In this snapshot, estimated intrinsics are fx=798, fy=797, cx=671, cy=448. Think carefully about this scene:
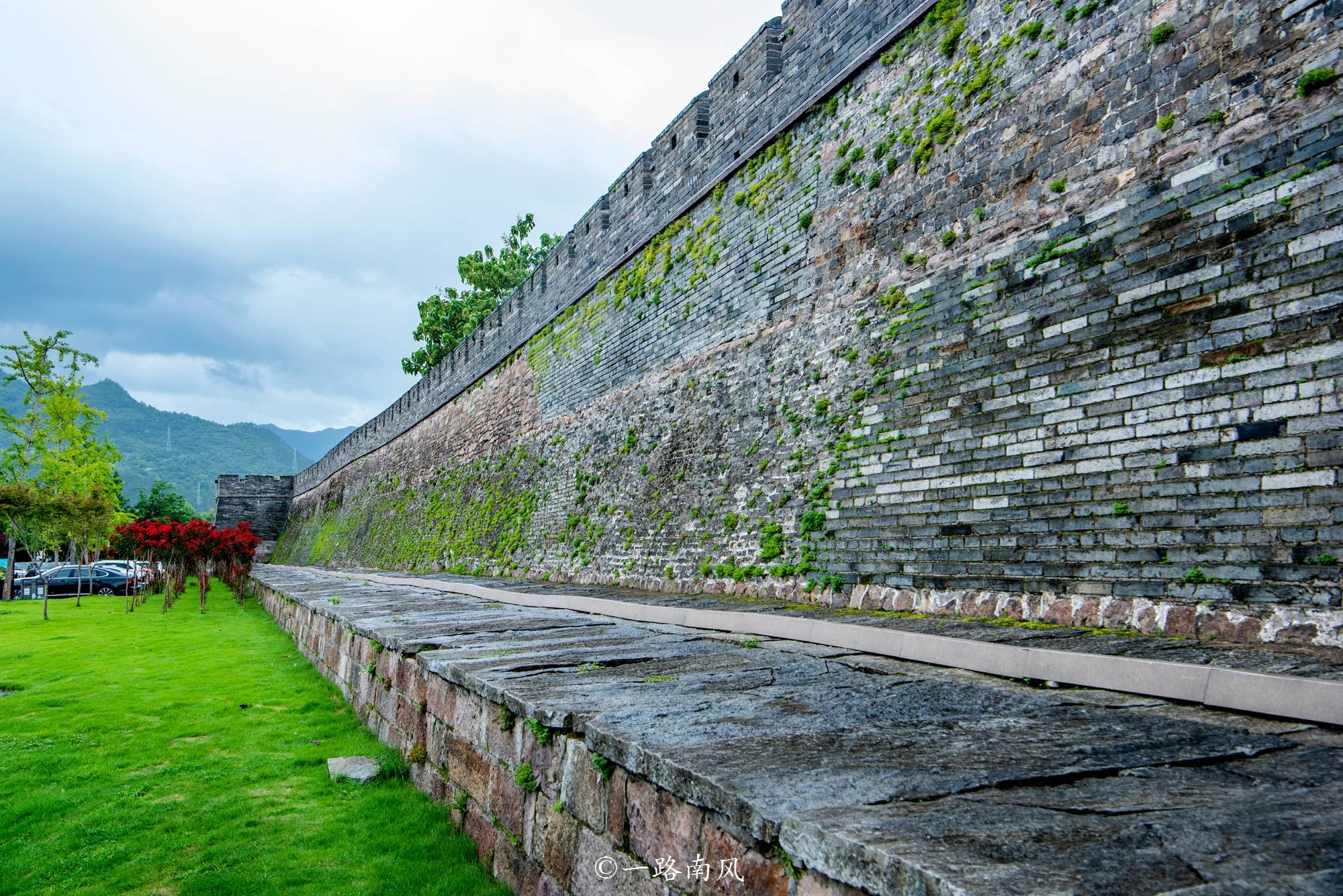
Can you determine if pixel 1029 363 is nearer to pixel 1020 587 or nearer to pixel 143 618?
pixel 1020 587

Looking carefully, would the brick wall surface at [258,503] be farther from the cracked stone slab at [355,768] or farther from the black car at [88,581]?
the cracked stone slab at [355,768]

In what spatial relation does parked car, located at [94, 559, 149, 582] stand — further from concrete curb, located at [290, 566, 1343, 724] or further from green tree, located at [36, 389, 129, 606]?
concrete curb, located at [290, 566, 1343, 724]

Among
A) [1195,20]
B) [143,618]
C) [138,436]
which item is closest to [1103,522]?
[1195,20]

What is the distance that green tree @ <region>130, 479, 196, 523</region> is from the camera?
1785 inches

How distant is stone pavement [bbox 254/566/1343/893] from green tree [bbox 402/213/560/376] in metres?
32.9

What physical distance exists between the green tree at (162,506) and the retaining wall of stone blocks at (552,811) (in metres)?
47.1

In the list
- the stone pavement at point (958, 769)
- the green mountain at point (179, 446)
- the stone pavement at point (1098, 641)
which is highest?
the green mountain at point (179, 446)

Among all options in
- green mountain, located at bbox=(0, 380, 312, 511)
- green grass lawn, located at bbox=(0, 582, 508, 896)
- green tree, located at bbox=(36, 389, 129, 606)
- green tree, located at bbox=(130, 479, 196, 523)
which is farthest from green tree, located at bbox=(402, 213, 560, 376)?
green mountain, located at bbox=(0, 380, 312, 511)

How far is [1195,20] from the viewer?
15.6 feet

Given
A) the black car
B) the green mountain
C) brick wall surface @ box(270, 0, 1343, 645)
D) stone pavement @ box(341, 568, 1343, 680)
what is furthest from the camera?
the green mountain

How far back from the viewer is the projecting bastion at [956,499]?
1.70 meters

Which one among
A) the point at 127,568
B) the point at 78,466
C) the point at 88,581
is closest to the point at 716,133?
the point at 127,568

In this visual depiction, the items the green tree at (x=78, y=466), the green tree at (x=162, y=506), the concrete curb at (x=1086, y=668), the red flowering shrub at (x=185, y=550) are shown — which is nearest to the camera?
the concrete curb at (x=1086, y=668)

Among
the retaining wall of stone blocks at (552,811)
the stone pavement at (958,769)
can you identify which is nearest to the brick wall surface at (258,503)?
the retaining wall of stone blocks at (552,811)
